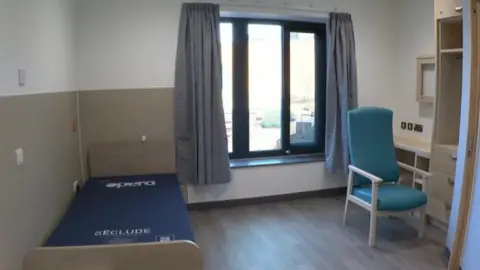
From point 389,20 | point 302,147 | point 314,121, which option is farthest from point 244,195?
point 389,20

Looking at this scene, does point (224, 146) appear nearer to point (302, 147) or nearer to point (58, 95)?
point (302, 147)

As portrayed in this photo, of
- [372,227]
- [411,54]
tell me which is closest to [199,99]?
[372,227]

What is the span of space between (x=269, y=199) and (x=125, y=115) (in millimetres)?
1888

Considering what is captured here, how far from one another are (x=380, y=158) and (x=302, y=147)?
126 centimetres

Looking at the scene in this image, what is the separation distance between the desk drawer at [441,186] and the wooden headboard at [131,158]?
253cm

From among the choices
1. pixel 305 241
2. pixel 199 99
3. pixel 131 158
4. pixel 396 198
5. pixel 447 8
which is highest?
pixel 447 8

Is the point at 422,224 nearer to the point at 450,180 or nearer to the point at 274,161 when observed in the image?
the point at 450,180

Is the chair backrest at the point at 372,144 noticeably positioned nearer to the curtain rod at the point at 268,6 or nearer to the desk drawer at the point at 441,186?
the desk drawer at the point at 441,186

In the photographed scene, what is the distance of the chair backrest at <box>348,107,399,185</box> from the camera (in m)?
3.73

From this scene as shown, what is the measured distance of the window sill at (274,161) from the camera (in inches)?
176

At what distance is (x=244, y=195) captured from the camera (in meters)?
4.48

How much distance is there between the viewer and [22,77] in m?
2.27

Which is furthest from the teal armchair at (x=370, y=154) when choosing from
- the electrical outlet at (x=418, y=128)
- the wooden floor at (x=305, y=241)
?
the electrical outlet at (x=418, y=128)

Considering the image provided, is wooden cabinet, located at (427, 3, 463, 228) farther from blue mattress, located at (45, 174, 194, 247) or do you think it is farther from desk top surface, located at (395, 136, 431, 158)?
blue mattress, located at (45, 174, 194, 247)
